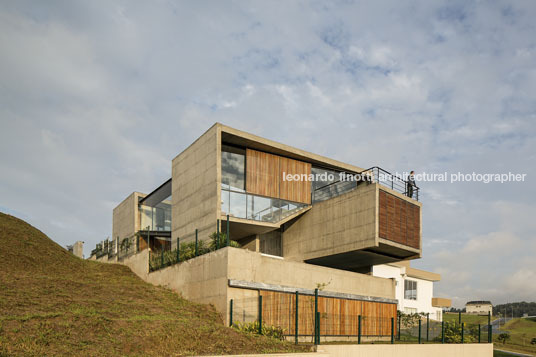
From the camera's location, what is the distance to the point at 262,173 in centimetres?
3047

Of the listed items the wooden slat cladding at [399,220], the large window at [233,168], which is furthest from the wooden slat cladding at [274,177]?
the wooden slat cladding at [399,220]

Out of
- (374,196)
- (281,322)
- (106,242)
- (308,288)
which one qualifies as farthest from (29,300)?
(106,242)

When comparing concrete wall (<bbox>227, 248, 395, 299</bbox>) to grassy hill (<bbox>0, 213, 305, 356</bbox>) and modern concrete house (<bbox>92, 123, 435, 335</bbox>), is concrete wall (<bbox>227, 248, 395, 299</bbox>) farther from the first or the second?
grassy hill (<bbox>0, 213, 305, 356</bbox>)

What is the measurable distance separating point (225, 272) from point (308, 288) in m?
5.46

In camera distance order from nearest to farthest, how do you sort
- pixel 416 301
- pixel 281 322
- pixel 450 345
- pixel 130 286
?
1. pixel 281 322
2. pixel 130 286
3. pixel 450 345
4. pixel 416 301

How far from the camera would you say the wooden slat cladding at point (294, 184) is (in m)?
31.5

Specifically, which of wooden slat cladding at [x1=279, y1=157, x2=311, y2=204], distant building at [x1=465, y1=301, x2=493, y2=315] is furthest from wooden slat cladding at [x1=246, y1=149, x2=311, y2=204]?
distant building at [x1=465, y1=301, x2=493, y2=315]

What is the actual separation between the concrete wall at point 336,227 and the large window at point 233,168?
6.03 meters

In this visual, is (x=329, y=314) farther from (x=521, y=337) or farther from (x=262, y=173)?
(x=521, y=337)

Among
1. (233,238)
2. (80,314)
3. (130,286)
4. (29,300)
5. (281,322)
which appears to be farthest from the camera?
(233,238)

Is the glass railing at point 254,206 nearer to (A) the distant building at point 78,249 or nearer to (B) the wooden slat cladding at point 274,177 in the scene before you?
(B) the wooden slat cladding at point 274,177

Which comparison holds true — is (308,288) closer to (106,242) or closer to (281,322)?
(281,322)

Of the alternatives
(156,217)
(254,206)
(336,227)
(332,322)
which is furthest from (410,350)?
(156,217)

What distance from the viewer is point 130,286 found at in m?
24.8
